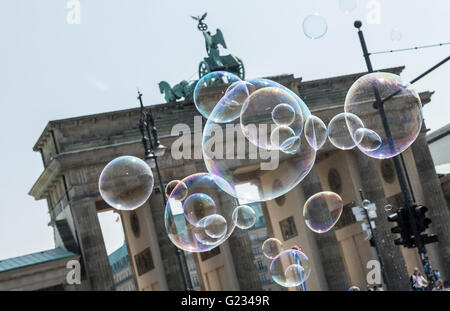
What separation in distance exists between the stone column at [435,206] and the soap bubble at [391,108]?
132ft

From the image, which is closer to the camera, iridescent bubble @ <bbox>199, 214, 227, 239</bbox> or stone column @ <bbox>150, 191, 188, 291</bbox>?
iridescent bubble @ <bbox>199, 214, 227, 239</bbox>

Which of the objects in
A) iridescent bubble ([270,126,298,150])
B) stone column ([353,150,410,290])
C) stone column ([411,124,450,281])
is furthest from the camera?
stone column ([411,124,450,281])

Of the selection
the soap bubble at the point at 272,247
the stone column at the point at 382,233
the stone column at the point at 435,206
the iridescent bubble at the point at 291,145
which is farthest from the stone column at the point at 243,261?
the iridescent bubble at the point at 291,145

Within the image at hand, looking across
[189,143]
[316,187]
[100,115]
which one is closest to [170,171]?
[189,143]

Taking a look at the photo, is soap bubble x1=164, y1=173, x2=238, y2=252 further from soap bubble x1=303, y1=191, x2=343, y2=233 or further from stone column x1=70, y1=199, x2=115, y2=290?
stone column x1=70, y1=199, x2=115, y2=290

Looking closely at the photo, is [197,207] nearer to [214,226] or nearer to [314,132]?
[214,226]

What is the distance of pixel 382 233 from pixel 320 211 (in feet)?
105

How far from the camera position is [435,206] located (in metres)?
59.0

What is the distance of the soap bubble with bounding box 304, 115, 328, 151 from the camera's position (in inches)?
751

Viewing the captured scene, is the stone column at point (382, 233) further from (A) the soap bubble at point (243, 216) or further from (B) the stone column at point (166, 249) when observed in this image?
(A) the soap bubble at point (243, 216)

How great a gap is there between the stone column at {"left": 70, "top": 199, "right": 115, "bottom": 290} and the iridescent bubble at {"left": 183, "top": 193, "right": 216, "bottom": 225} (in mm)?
25528

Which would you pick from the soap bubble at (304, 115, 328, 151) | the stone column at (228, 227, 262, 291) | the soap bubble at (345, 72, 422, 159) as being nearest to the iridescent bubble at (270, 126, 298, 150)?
the soap bubble at (304, 115, 328, 151)
